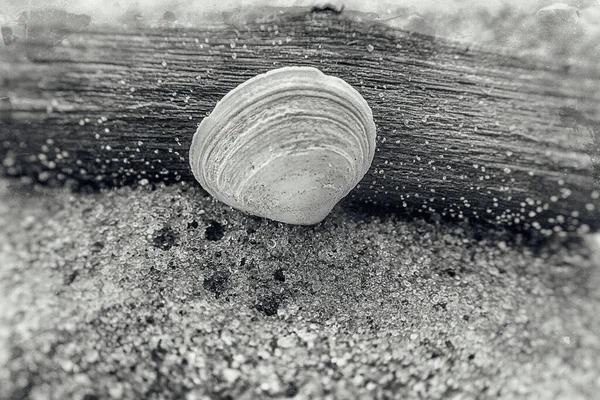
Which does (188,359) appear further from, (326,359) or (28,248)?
(28,248)

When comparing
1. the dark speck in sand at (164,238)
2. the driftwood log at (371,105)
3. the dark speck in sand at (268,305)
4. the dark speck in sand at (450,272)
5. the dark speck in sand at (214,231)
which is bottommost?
the dark speck in sand at (268,305)

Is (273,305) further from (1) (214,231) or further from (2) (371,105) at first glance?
(2) (371,105)

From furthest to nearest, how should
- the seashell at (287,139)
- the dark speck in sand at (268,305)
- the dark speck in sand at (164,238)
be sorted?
the dark speck in sand at (164,238)
the dark speck in sand at (268,305)
the seashell at (287,139)

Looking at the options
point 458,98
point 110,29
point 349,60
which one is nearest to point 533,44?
point 458,98

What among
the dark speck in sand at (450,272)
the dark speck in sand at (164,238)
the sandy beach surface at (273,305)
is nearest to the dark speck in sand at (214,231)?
the sandy beach surface at (273,305)

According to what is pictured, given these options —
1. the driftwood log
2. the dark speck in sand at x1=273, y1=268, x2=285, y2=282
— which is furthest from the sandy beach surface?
the driftwood log

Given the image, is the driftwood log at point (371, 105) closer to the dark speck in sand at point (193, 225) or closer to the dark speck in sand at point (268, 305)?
the dark speck in sand at point (193, 225)
